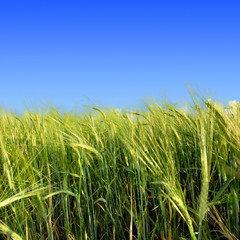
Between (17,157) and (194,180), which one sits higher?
(17,157)

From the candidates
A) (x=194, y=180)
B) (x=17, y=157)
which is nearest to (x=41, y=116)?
(x=17, y=157)

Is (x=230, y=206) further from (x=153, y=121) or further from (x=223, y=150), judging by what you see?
(x=153, y=121)

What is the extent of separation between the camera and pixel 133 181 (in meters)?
1.30

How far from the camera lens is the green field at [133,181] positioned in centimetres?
113

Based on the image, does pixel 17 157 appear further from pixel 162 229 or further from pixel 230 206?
pixel 230 206

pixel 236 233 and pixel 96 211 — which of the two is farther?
pixel 96 211

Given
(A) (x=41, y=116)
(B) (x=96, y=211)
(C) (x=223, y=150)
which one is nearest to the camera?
(C) (x=223, y=150)

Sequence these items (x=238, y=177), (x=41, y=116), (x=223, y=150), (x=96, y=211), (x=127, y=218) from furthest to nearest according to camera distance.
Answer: (x=41, y=116)
(x=96, y=211)
(x=127, y=218)
(x=223, y=150)
(x=238, y=177)

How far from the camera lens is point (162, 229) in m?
1.20

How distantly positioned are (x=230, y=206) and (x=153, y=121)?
2.06ft

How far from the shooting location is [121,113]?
1897 millimetres

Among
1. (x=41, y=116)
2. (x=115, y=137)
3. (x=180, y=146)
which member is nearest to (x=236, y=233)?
(x=180, y=146)

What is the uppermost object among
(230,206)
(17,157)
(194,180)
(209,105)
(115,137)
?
(209,105)

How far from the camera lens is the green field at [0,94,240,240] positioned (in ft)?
3.72
